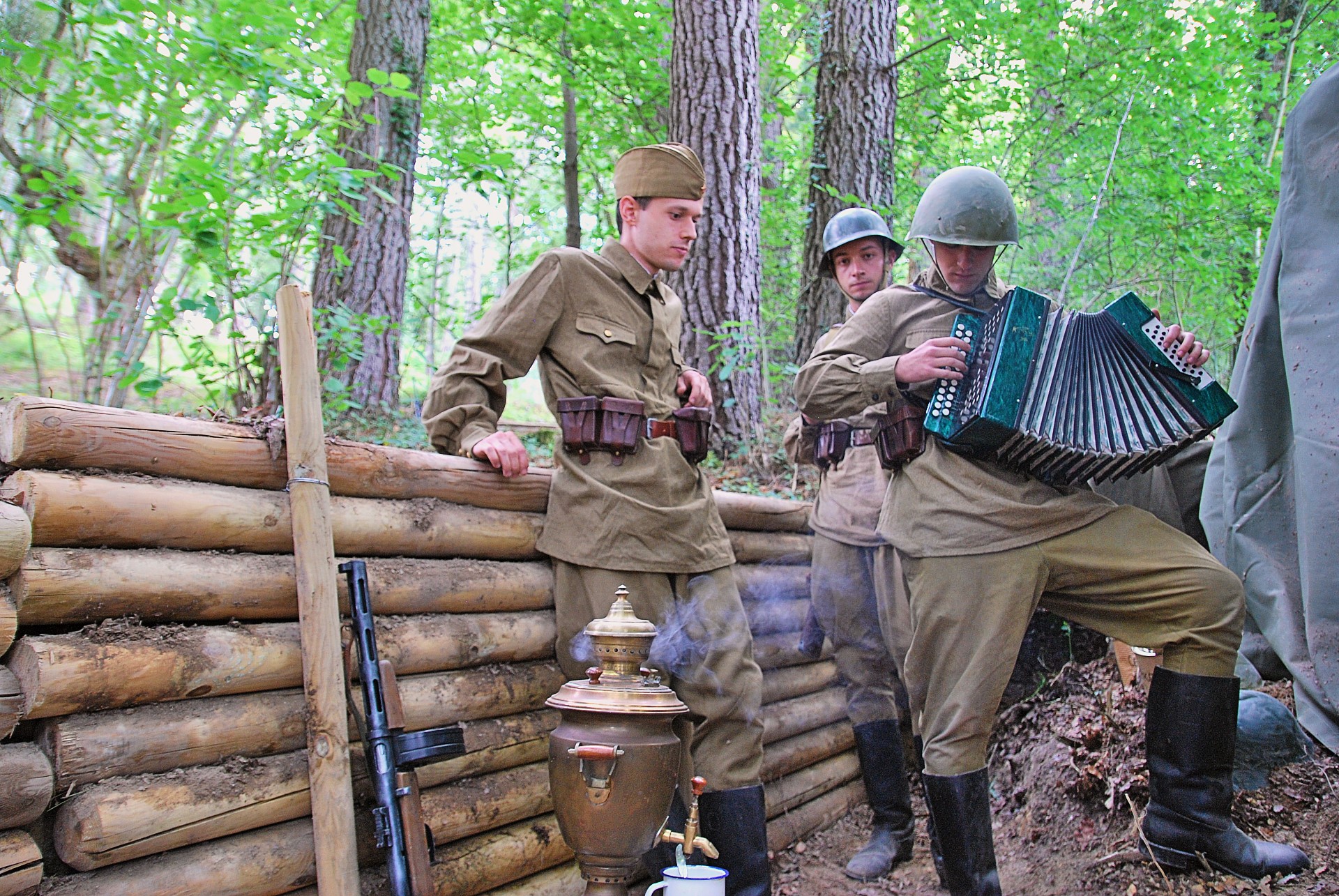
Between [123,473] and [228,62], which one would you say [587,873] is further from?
[228,62]

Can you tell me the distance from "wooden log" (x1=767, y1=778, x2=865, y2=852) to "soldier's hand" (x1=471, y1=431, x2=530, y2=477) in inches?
77.9

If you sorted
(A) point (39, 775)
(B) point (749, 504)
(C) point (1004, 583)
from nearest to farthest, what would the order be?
1. (A) point (39, 775)
2. (C) point (1004, 583)
3. (B) point (749, 504)

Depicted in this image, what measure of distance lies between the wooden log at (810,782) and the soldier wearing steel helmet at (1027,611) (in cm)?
125

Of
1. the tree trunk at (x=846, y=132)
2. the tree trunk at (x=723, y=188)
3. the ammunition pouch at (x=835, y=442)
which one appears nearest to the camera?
the ammunition pouch at (x=835, y=442)

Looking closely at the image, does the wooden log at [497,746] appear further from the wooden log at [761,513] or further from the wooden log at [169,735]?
the wooden log at [761,513]

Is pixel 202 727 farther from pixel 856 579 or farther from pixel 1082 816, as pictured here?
pixel 1082 816

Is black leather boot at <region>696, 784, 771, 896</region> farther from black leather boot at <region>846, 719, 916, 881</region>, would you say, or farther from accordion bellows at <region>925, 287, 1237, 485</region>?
accordion bellows at <region>925, 287, 1237, 485</region>

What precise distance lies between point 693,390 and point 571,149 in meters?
7.15

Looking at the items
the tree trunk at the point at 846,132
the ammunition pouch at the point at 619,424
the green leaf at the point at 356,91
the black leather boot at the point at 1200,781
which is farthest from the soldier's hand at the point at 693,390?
the tree trunk at the point at 846,132

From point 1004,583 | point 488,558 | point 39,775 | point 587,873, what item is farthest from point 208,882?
point 1004,583

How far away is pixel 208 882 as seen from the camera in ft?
7.59

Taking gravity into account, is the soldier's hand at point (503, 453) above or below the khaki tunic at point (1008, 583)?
above

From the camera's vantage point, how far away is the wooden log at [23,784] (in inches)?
79.7

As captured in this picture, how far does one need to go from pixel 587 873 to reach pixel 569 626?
0.88 m
